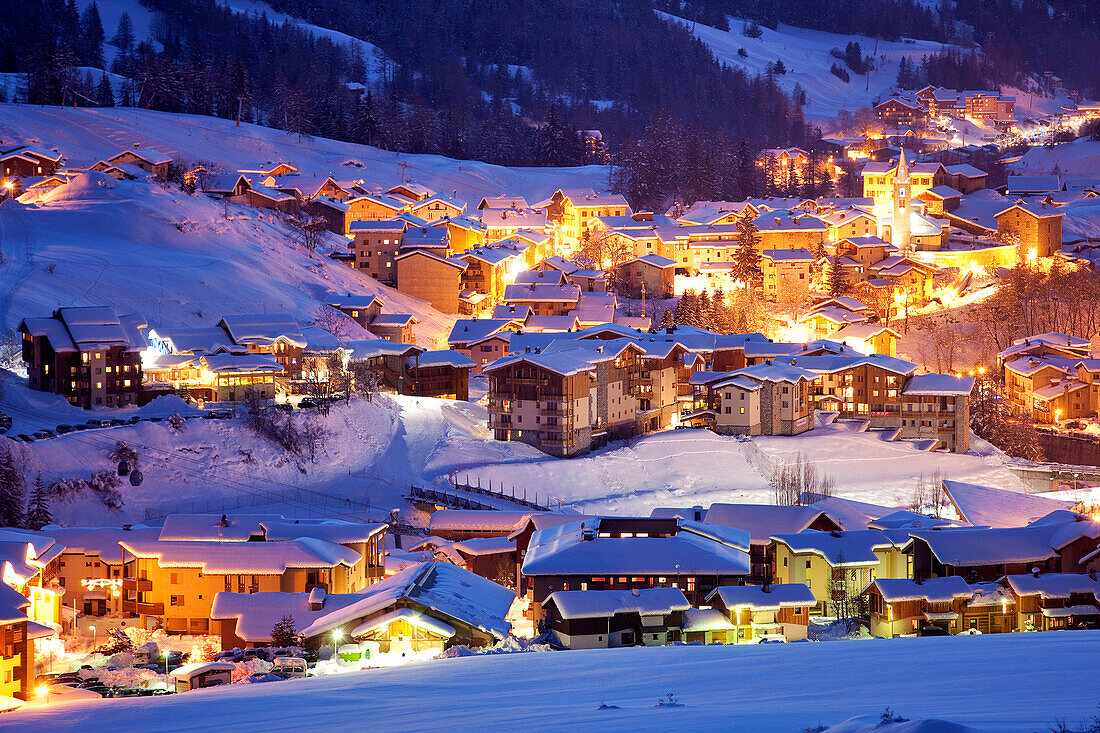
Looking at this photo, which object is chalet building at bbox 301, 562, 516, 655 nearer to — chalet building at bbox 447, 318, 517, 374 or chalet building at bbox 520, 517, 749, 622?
chalet building at bbox 520, 517, 749, 622

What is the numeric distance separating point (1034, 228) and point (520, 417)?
35.6 meters

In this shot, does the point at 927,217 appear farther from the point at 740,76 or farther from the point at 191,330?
the point at 740,76

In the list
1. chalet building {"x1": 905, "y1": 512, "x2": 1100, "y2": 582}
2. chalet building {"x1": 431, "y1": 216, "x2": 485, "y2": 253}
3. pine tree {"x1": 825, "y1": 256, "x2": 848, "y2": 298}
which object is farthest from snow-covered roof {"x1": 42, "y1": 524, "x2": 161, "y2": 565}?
pine tree {"x1": 825, "y1": 256, "x2": 848, "y2": 298}

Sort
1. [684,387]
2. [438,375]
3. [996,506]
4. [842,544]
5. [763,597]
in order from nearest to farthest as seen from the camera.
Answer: [763,597]
[842,544]
[996,506]
[438,375]
[684,387]

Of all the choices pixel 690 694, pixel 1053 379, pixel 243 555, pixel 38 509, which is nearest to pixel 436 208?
pixel 1053 379

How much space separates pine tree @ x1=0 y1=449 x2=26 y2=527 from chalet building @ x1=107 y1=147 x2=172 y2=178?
29763 millimetres

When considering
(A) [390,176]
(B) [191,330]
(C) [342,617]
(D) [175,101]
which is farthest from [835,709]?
(D) [175,101]

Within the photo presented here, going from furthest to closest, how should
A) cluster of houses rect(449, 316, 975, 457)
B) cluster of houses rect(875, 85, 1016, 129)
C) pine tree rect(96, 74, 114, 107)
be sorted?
cluster of houses rect(875, 85, 1016, 129), pine tree rect(96, 74, 114, 107), cluster of houses rect(449, 316, 975, 457)

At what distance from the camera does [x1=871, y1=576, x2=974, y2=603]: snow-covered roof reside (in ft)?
73.9

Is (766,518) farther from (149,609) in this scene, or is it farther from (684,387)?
(684,387)

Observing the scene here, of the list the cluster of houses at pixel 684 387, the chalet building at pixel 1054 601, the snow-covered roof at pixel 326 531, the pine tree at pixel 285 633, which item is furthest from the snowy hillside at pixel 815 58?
the pine tree at pixel 285 633

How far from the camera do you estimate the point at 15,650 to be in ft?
63.0

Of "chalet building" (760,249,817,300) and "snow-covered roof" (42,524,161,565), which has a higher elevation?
"chalet building" (760,249,817,300)

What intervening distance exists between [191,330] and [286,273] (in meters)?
9.53
